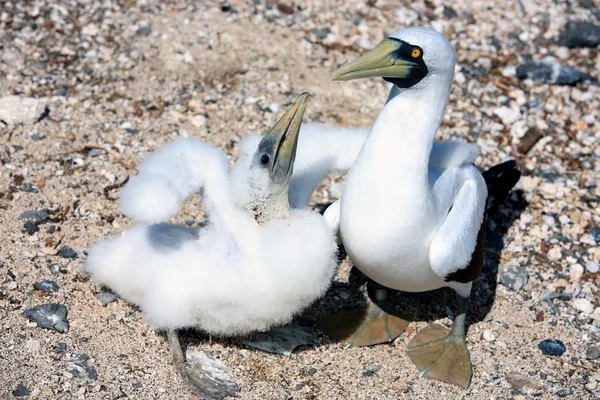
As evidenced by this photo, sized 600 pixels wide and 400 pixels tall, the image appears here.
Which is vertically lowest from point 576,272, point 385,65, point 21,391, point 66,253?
point 576,272

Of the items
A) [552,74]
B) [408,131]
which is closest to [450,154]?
[408,131]

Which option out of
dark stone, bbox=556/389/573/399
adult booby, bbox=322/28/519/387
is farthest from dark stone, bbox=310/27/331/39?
dark stone, bbox=556/389/573/399

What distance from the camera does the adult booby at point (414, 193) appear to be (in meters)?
3.77

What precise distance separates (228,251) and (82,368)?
951mm

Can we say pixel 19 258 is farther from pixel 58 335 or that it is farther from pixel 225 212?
pixel 225 212

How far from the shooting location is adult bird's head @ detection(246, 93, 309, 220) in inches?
157

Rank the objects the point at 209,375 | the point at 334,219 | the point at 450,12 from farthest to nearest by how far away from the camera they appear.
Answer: the point at 450,12
the point at 334,219
the point at 209,375

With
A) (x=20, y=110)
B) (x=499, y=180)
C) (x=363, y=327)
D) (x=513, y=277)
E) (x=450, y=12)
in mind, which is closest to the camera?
(x=363, y=327)

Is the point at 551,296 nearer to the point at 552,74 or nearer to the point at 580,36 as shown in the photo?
the point at 552,74

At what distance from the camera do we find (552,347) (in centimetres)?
455

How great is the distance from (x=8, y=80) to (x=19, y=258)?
194 centimetres

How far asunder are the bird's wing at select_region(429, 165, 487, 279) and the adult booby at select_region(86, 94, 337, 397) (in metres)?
0.56

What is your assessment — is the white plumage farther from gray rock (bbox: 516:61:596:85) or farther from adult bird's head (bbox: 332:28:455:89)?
gray rock (bbox: 516:61:596:85)

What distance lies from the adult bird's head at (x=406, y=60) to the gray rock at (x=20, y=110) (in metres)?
2.74
